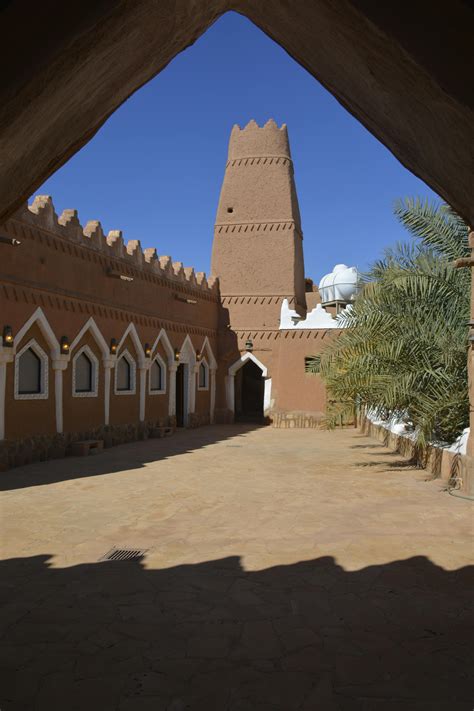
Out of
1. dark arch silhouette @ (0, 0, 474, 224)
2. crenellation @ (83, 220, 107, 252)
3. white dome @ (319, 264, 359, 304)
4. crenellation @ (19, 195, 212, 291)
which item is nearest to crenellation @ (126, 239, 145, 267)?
crenellation @ (19, 195, 212, 291)

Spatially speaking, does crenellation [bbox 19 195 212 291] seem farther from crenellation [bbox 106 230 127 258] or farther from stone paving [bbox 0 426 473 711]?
stone paving [bbox 0 426 473 711]

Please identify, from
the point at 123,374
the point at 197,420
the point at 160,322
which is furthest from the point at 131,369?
the point at 197,420

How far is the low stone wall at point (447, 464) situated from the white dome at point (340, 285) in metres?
9.09

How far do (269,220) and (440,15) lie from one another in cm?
2277

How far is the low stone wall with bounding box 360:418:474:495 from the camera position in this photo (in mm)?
9117

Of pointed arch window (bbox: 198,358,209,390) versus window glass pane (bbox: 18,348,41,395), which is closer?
window glass pane (bbox: 18,348,41,395)

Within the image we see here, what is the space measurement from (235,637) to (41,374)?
419 inches

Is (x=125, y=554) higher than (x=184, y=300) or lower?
lower

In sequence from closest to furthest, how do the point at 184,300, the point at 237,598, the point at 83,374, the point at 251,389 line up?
the point at 237,598 < the point at 83,374 < the point at 184,300 < the point at 251,389

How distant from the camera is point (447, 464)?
33.4 ft

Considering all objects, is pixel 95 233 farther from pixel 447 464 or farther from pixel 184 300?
pixel 447 464

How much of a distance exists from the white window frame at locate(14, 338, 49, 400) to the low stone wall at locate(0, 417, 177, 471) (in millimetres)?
894

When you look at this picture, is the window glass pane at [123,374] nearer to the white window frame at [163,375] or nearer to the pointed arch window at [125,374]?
the pointed arch window at [125,374]

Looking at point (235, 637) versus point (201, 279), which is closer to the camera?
point (235, 637)
